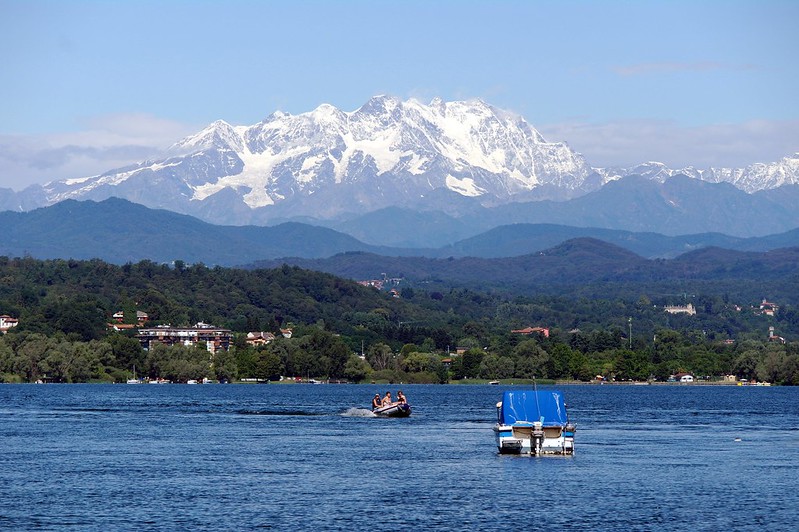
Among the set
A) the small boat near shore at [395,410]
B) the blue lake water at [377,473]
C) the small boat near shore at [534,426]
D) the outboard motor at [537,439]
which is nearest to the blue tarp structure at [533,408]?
the small boat near shore at [534,426]

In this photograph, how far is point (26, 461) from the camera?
81000mm

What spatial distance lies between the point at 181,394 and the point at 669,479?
114 m

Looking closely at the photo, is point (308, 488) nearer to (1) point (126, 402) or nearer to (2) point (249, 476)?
(2) point (249, 476)

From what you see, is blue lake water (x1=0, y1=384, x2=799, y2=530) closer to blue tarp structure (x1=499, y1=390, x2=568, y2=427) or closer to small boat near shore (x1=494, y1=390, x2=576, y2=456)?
small boat near shore (x1=494, y1=390, x2=576, y2=456)

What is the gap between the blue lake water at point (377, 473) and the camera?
6044 centimetres

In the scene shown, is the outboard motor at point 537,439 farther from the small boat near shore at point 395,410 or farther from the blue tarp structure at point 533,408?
the small boat near shore at point 395,410

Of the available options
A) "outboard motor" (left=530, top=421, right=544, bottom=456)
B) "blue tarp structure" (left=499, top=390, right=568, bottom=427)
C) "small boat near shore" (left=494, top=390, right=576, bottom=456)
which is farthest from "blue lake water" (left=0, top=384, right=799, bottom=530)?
"blue tarp structure" (left=499, top=390, right=568, bottom=427)

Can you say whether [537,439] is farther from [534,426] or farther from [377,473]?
[377,473]

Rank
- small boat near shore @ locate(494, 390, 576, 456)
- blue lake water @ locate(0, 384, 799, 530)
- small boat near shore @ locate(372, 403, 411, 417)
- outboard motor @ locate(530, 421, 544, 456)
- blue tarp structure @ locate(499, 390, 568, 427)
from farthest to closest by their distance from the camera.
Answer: small boat near shore @ locate(372, 403, 411, 417)
blue tarp structure @ locate(499, 390, 568, 427)
small boat near shore @ locate(494, 390, 576, 456)
outboard motor @ locate(530, 421, 544, 456)
blue lake water @ locate(0, 384, 799, 530)

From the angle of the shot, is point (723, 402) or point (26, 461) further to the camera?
point (723, 402)

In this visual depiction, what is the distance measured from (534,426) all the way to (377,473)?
13.5m

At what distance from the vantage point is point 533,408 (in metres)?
87.3

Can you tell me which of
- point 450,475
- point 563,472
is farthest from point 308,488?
point 563,472

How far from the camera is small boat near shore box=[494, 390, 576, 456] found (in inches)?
3378
